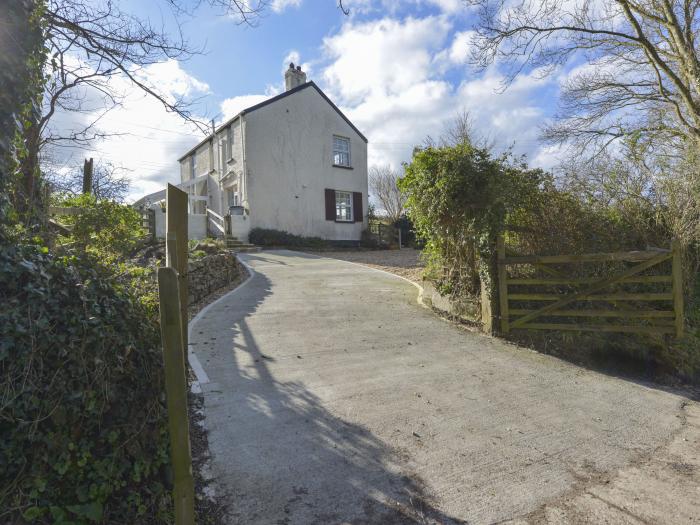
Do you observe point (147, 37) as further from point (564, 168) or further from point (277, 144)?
point (277, 144)

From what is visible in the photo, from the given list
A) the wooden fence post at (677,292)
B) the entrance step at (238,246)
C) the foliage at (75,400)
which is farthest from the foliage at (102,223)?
the entrance step at (238,246)

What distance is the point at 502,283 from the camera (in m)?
6.36

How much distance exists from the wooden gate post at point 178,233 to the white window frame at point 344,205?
737 inches

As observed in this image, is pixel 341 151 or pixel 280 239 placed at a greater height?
pixel 341 151

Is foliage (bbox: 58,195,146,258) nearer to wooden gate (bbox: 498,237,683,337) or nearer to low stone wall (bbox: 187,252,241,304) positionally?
low stone wall (bbox: 187,252,241,304)

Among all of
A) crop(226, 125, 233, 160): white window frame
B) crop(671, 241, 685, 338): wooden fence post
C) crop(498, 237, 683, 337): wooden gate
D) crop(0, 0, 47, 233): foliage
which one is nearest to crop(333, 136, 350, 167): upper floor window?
crop(226, 125, 233, 160): white window frame

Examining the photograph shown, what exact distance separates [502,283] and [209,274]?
6.66 meters

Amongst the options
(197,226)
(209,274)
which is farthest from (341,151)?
(209,274)

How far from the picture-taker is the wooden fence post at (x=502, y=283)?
20.7 ft

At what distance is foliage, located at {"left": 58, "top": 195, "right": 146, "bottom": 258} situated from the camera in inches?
275

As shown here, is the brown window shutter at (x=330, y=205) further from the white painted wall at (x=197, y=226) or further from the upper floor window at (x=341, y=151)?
the white painted wall at (x=197, y=226)

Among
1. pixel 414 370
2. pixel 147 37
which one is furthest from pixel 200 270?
pixel 414 370

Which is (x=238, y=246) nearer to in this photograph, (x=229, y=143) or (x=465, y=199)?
(x=229, y=143)

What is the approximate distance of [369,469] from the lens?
2969 millimetres
